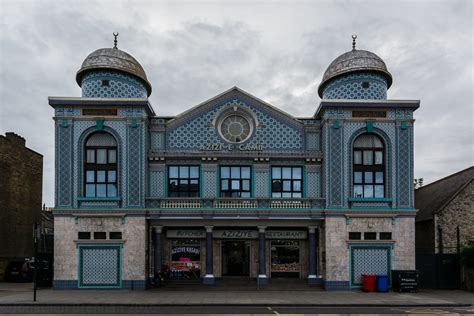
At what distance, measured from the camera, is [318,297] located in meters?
23.7

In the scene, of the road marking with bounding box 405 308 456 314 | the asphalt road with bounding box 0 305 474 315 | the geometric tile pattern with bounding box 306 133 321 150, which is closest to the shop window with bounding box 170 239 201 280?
the asphalt road with bounding box 0 305 474 315

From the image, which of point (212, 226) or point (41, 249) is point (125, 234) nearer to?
point (212, 226)

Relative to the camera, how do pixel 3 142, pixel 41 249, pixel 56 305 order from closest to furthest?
pixel 56 305 < pixel 3 142 < pixel 41 249

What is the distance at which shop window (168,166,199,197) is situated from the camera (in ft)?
94.0

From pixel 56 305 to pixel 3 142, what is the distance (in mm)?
17512

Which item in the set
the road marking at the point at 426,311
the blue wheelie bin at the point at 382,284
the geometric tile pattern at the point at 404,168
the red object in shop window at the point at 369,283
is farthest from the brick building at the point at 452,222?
the road marking at the point at 426,311

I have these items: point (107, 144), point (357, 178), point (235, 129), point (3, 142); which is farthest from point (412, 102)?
point (3, 142)

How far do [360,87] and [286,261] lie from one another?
11748mm

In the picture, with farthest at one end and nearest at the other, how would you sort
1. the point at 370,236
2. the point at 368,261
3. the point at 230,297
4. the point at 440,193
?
the point at 440,193 → the point at 370,236 → the point at 368,261 → the point at 230,297

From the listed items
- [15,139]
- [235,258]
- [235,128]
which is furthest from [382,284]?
[15,139]

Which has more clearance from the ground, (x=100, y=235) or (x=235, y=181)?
(x=235, y=181)

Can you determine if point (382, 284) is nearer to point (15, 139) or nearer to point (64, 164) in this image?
point (64, 164)

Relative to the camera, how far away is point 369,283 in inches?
1036

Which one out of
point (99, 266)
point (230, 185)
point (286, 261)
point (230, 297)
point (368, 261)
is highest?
point (230, 185)
